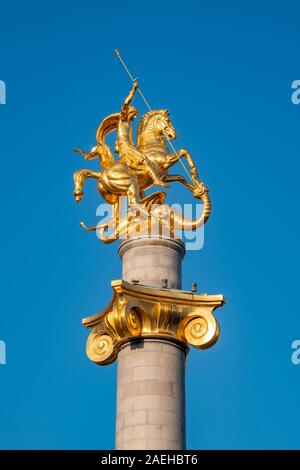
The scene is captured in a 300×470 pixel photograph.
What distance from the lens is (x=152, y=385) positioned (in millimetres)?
39750

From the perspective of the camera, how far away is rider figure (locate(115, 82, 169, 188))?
45344mm

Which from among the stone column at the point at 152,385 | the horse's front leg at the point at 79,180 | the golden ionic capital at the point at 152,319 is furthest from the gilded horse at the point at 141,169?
the golden ionic capital at the point at 152,319

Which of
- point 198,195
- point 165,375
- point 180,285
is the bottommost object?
point 165,375

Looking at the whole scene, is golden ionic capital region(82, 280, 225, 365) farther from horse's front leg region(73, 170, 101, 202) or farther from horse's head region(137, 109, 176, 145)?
horse's head region(137, 109, 176, 145)

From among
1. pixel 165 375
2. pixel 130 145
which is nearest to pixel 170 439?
pixel 165 375

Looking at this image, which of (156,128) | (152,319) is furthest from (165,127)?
(152,319)

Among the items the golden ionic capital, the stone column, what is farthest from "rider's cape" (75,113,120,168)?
the golden ionic capital

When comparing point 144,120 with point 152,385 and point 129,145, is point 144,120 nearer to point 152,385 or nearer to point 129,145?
point 129,145

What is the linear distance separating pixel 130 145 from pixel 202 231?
444 centimetres

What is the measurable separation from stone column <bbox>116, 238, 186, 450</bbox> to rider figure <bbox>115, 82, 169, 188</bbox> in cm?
407

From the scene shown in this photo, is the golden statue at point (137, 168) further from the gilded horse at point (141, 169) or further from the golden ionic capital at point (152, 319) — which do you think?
the golden ionic capital at point (152, 319)
